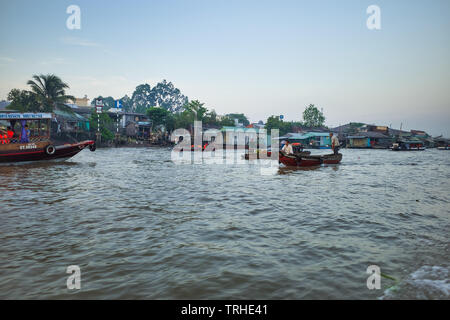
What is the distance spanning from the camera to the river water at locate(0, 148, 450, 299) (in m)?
3.31

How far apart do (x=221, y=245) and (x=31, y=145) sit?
16140mm

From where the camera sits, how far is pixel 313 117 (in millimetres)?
65750

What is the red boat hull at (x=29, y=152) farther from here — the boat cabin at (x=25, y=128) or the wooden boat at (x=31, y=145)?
the boat cabin at (x=25, y=128)

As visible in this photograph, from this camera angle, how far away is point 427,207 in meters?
7.56

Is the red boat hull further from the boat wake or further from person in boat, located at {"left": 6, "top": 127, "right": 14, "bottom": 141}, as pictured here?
the boat wake

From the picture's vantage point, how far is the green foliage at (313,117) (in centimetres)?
6538

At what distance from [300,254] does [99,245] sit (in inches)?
132

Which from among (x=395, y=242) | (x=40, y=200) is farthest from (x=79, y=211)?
(x=395, y=242)

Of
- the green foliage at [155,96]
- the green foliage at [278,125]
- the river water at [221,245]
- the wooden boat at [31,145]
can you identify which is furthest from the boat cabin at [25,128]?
→ the green foliage at [155,96]

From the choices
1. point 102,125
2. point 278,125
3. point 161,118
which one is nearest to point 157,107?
point 161,118

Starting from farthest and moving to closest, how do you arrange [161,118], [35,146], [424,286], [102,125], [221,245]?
[161,118] < [102,125] < [35,146] < [221,245] < [424,286]

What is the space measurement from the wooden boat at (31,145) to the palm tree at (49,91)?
15692 mm

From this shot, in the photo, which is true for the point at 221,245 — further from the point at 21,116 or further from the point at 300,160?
the point at 21,116
